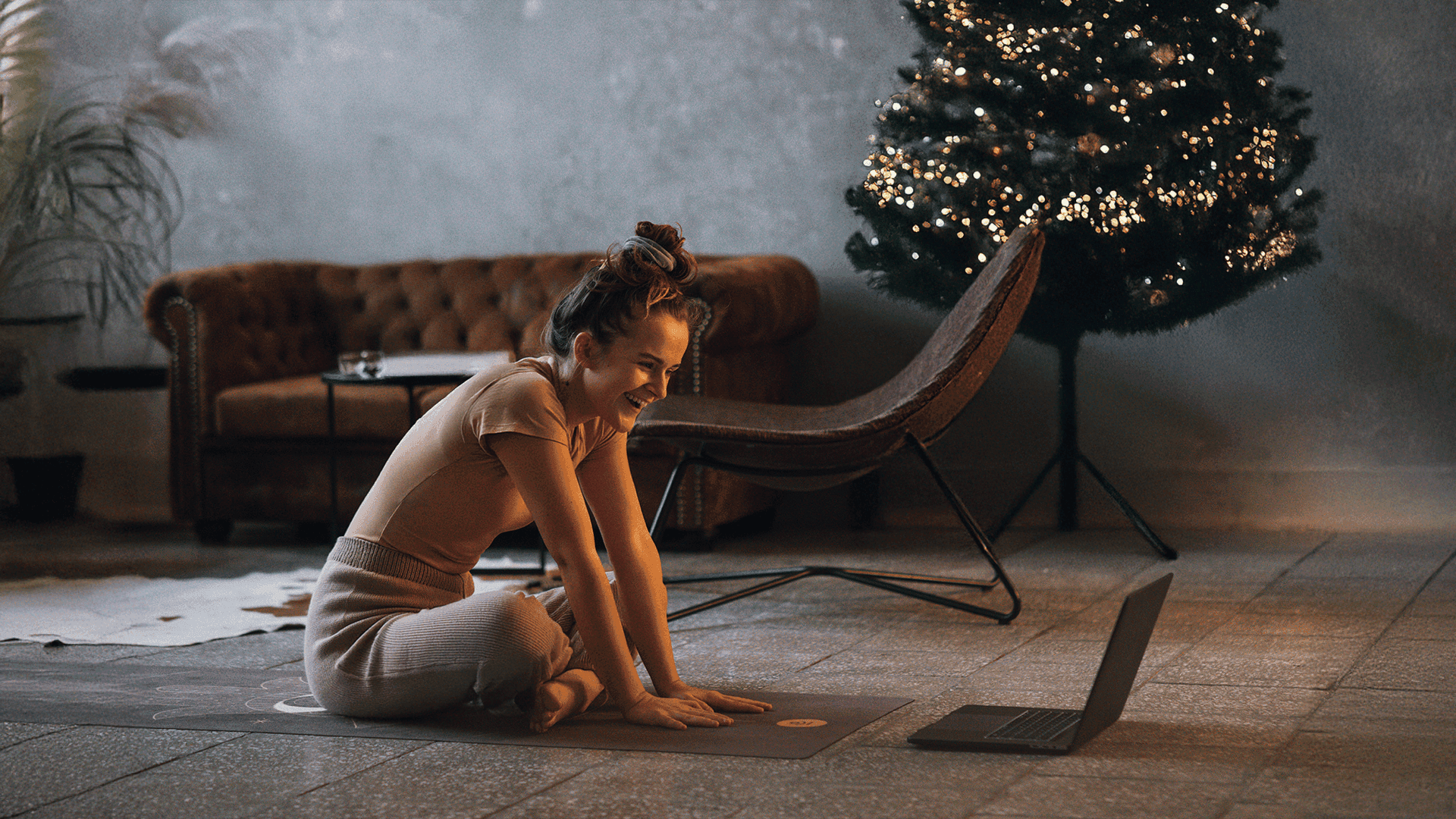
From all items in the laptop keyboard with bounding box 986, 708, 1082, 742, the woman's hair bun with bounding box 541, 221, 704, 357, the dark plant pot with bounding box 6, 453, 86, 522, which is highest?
the woman's hair bun with bounding box 541, 221, 704, 357

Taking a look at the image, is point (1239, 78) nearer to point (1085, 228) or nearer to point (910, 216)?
point (1085, 228)

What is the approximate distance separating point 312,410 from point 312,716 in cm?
223

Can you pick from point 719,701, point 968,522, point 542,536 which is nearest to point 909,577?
point 968,522

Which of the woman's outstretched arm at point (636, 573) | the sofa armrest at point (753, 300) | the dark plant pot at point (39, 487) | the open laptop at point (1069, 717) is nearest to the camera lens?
the open laptop at point (1069, 717)

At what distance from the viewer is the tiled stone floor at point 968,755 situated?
6.01 feet

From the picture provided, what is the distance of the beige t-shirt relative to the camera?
7.22 ft

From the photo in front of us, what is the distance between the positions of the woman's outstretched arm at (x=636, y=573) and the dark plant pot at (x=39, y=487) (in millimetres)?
3497

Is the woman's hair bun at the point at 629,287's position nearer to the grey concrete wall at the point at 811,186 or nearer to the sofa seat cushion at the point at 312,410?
the sofa seat cushion at the point at 312,410

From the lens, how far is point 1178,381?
179 inches

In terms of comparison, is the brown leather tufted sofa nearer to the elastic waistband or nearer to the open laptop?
the elastic waistband

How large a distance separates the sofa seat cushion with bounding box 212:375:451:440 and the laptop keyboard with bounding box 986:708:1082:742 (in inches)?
95.6

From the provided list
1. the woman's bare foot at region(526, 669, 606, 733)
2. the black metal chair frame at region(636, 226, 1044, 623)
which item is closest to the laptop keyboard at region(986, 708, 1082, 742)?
the woman's bare foot at region(526, 669, 606, 733)

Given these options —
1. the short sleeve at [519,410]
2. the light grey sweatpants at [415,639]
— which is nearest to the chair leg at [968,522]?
the light grey sweatpants at [415,639]

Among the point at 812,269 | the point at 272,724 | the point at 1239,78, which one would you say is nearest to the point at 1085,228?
the point at 1239,78
